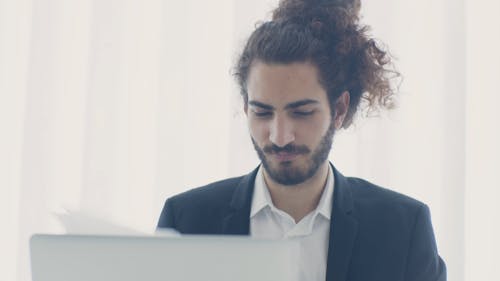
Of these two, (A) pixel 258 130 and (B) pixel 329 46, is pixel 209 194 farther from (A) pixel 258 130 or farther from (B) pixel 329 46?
(B) pixel 329 46

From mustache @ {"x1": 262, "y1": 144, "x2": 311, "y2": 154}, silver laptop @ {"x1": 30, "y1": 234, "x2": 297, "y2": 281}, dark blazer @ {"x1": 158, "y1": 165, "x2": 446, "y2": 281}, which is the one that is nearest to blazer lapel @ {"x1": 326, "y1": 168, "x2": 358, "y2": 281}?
dark blazer @ {"x1": 158, "y1": 165, "x2": 446, "y2": 281}

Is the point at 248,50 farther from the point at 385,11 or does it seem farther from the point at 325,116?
the point at 385,11

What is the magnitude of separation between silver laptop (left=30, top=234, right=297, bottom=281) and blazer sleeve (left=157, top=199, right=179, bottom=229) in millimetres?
698

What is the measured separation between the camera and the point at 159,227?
1.58 m

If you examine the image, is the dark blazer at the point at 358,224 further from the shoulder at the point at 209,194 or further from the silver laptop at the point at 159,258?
the silver laptop at the point at 159,258

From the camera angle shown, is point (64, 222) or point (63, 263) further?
point (64, 222)

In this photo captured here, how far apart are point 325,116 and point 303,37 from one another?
0.17 meters

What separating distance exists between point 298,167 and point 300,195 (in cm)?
6

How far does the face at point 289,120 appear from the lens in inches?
56.8

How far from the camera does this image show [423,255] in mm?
1461

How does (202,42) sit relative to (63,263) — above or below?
above

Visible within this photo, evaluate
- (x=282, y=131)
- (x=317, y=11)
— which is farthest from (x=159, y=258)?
(x=317, y=11)

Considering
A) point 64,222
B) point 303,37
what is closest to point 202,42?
point 303,37

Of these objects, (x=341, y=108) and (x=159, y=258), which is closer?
(x=159, y=258)
